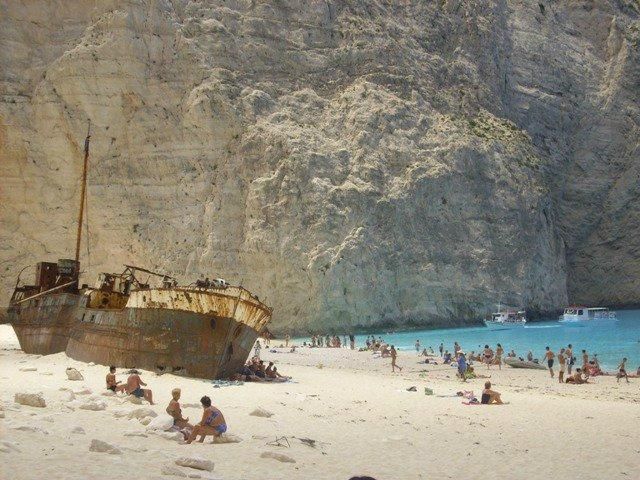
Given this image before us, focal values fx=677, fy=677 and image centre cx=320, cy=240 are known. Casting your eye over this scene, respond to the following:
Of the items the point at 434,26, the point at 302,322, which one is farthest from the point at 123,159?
the point at 434,26

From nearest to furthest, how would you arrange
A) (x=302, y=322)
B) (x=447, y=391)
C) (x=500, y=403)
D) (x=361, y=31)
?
(x=500, y=403) < (x=447, y=391) < (x=302, y=322) < (x=361, y=31)

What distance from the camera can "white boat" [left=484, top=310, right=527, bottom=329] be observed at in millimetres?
50219

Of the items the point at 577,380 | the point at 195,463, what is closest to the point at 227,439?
the point at 195,463

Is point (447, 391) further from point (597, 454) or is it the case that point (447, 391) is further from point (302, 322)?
point (302, 322)

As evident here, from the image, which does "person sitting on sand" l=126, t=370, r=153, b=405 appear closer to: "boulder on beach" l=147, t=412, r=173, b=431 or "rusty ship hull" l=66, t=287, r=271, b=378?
"boulder on beach" l=147, t=412, r=173, b=431

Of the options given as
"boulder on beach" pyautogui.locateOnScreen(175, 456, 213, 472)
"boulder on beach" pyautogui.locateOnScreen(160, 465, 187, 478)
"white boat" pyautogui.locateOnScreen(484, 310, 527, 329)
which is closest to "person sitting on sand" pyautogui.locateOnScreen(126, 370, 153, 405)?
"boulder on beach" pyautogui.locateOnScreen(175, 456, 213, 472)

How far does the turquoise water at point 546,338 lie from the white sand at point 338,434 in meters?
15.7

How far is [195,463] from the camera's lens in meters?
7.43

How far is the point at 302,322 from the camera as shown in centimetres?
4500

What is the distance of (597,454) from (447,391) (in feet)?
25.4

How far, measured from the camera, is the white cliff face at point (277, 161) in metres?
46.4

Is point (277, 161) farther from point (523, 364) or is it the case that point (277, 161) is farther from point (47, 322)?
point (47, 322)

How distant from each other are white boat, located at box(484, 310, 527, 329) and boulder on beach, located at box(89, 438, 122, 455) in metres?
44.7

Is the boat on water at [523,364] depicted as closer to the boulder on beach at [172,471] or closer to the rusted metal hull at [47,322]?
the rusted metal hull at [47,322]
